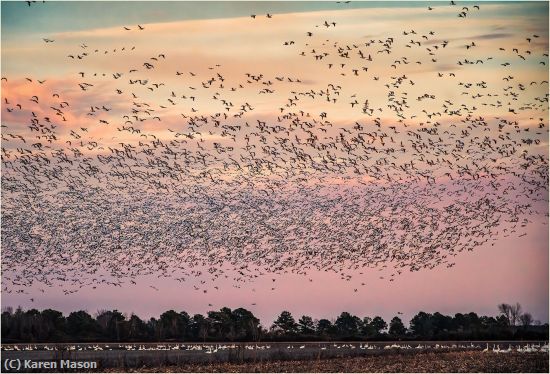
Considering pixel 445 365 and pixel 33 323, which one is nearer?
pixel 445 365

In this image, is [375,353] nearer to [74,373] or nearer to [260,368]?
[260,368]

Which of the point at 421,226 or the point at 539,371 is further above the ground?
the point at 421,226

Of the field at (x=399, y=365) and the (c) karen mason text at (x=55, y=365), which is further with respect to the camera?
the field at (x=399, y=365)

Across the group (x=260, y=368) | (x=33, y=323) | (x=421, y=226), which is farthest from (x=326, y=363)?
(x=33, y=323)

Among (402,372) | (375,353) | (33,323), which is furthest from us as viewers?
(33,323)

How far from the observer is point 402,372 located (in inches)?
2120

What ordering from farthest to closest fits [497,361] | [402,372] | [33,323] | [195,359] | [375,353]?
[33,323]
[375,353]
[195,359]
[497,361]
[402,372]

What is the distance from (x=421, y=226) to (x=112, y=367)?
57.2 ft

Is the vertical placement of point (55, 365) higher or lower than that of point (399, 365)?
higher

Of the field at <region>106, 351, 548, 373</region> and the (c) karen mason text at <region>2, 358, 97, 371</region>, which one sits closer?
the (c) karen mason text at <region>2, 358, 97, 371</region>

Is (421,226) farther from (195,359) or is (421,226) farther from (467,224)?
(195,359)

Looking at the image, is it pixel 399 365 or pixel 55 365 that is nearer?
pixel 55 365

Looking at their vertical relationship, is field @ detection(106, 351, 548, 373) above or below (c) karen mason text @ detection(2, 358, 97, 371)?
below

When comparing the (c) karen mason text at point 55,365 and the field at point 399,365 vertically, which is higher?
the (c) karen mason text at point 55,365
